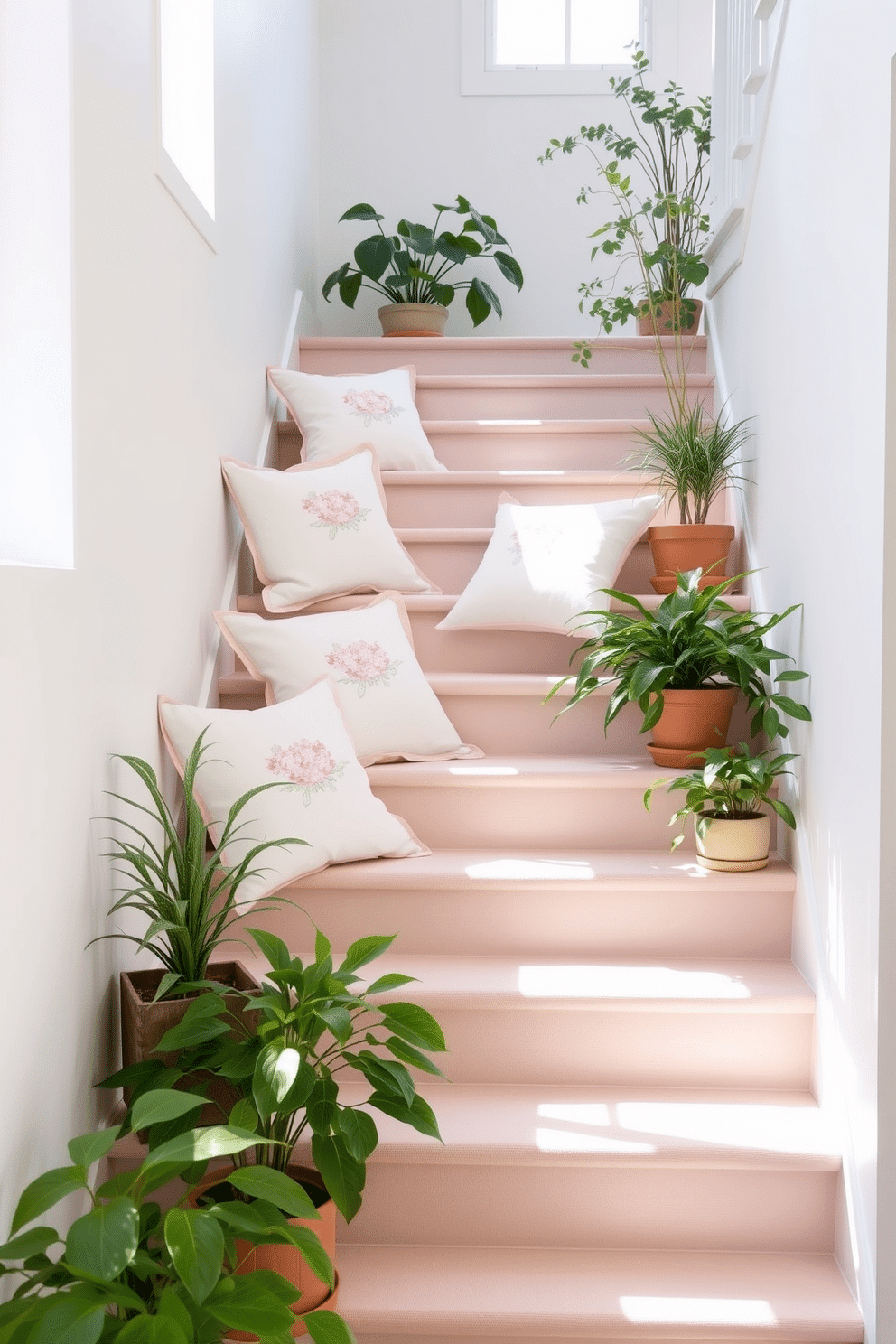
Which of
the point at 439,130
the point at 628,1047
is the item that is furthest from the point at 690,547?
the point at 439,130

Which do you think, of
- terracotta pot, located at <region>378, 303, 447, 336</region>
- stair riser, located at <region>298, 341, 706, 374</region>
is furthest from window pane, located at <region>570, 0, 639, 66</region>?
stair riser, located at <region>298, 341, 706, 374</region>

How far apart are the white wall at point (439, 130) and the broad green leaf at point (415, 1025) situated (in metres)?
3.60

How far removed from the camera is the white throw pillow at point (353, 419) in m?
3.10

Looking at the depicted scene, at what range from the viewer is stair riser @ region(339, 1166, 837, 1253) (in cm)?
176

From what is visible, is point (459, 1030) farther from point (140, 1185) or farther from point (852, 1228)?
point (140, 1185)

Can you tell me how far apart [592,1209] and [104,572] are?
1.20 meters

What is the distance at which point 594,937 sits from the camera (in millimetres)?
2121

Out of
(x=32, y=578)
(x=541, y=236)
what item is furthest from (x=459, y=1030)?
(x=541, y=236)

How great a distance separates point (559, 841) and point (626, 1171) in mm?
700

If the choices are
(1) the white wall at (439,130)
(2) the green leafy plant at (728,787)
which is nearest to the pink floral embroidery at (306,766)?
(2) the green leafy plant at (728,787)

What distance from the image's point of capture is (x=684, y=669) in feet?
7.57

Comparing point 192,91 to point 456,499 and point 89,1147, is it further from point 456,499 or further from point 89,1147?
point 89,1147

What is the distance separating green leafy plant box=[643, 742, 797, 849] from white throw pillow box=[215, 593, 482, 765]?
50 centimetres

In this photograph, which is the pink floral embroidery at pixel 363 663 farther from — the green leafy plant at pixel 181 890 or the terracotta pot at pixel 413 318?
the terracotta pot at pixel 413 318
